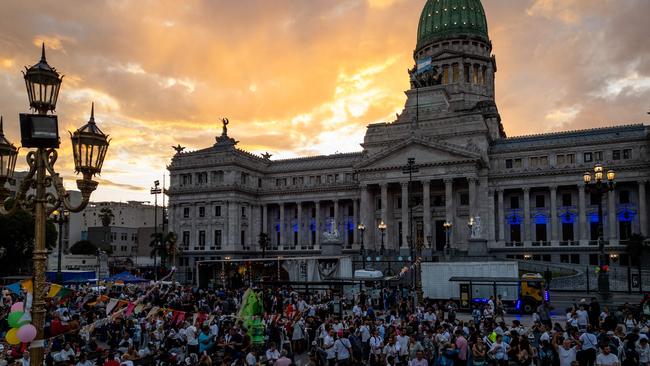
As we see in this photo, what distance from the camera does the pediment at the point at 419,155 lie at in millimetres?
68250

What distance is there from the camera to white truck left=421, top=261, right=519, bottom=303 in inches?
1490

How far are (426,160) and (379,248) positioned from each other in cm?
1319

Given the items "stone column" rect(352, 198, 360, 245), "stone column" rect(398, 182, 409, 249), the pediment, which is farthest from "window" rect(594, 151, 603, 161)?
"stone column" rect(352, 198, 360, 245)

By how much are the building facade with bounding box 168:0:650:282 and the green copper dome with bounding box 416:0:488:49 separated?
14.2 inches

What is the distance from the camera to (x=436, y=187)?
73.8 meters

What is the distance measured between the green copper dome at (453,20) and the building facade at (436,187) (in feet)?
1.18

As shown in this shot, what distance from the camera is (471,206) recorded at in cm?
6850

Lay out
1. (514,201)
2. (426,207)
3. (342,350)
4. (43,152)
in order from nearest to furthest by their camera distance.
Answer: (43,152) < (342,350) < (426,207) < (514,201)

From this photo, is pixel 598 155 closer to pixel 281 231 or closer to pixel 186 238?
pixel 281 231

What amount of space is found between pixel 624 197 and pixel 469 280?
40.8m

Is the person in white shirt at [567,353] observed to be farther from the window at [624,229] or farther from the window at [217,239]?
the window at [217,239]

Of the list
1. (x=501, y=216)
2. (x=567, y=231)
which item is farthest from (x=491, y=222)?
(x=567, y=231)

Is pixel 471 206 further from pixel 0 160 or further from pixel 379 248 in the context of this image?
pixel 0 160

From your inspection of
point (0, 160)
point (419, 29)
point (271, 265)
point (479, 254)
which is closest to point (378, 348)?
point (0, 160)
